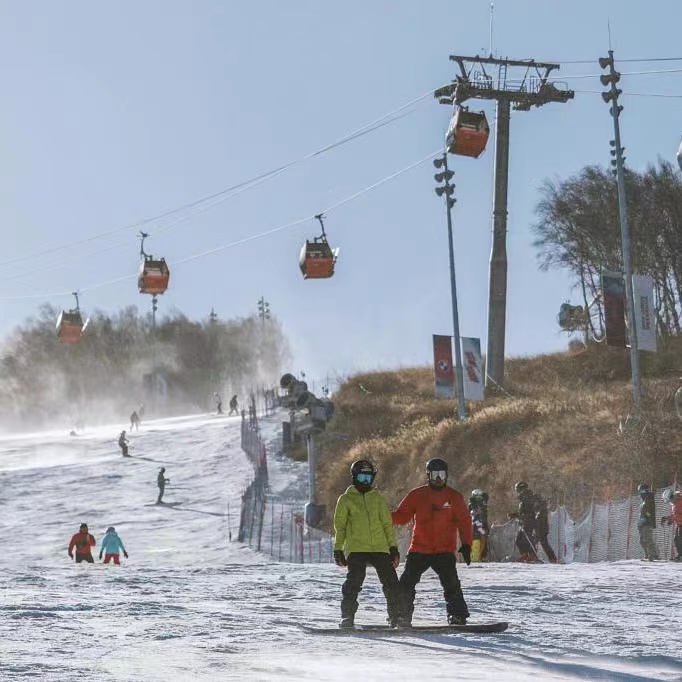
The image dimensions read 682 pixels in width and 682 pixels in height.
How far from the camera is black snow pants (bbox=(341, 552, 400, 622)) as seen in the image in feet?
36.5

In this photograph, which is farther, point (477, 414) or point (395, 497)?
point (477, 414)

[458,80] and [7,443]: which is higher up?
[458,80]

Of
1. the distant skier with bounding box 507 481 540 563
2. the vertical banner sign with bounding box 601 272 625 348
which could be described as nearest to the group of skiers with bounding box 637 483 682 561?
the distant skier with bounding box 507 481 540 563

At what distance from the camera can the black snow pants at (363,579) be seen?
11.1 metres

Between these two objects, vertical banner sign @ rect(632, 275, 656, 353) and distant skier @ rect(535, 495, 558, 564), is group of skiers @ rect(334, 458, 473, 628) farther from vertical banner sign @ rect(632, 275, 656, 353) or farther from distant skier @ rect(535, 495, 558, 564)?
vertical banner sign @ rect(632, 275, 656, 353)

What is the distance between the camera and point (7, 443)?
233 feet

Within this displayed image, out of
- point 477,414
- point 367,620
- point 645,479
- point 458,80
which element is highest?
point 458,80

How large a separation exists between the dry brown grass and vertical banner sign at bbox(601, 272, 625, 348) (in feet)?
8.94

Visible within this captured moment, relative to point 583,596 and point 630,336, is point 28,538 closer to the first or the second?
point 630,336

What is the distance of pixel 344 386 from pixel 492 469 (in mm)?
21726

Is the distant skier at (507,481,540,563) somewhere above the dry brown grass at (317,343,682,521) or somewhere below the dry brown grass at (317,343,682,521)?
below

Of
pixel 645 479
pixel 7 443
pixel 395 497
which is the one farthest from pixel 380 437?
pixel 7 443

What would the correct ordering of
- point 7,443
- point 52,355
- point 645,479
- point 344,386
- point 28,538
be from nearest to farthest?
point 645,479 → point 28,538 → point 344,386 → point 7,443 → point 52,355

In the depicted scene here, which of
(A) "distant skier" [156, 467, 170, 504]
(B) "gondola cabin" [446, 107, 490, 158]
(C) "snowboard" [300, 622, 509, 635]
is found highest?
(B) "gondola cabin" [446, 107, 490, 158]
